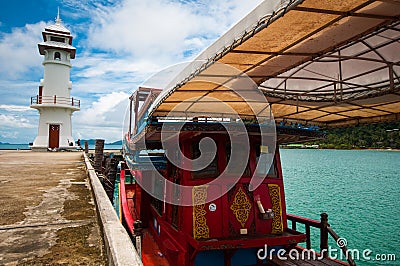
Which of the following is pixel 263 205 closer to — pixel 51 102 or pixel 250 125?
pixel 250 125

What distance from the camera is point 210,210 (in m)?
5.81

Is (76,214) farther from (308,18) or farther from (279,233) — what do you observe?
(308,18)

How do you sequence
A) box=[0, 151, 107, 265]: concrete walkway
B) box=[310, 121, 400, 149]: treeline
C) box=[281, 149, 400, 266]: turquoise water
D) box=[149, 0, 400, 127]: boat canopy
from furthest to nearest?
box=[310, 121, 400, 149]: treeline, box=[281, 149, 400, 266]: turquoise water, box=[149, 0, 400, 127]: boat canopy, box=[0, 151, 107, 265]: concrete walkway

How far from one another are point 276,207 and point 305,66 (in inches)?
113

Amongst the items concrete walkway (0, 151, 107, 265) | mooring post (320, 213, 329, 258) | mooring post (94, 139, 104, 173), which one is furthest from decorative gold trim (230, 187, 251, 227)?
mooring post (94, 139, 104, 173)

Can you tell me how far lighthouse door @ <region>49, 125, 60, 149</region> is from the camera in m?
32.7

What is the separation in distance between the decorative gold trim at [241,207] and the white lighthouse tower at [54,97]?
30859 millimetres

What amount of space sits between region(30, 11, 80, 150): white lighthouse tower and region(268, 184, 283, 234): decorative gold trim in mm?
30988

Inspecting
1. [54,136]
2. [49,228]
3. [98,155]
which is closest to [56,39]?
[54,136]

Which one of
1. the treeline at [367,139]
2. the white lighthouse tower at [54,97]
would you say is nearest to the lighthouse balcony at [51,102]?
the white lighthouse tower at [54,97]

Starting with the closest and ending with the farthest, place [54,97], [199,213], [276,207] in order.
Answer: [199,213]
[276,207]
[54,97]

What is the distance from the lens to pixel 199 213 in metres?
5.81

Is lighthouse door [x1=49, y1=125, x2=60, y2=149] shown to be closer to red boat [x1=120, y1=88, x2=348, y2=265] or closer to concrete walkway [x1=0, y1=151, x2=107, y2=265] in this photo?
concrete walkway [x1=0, y1=151, x2=107, y2=265]

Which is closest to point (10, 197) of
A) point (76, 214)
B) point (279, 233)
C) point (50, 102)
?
point (76, 214)
